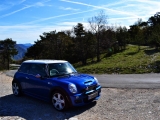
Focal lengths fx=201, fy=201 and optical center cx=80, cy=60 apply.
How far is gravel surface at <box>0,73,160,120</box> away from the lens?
600 centimetres

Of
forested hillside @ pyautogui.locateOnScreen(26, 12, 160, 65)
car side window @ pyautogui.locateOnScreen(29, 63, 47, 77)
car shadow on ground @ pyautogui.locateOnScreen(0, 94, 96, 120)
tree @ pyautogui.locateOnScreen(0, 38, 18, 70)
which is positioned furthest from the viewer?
tree @ pyautogui.locateOnScreen(0, 38, 18, 70)

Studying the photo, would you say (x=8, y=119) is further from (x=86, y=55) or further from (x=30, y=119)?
(x=86, y=55)

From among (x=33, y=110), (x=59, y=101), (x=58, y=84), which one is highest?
Result: (x=58, y=84)

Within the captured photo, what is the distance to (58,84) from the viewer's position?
6664 millimetres

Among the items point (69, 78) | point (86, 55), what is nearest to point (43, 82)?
point (69, 78)

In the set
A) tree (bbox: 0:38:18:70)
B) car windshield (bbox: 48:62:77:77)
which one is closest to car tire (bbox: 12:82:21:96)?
car windshield (bbox: 48:62:77:77)

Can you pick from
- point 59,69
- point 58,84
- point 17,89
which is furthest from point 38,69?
point 17,89

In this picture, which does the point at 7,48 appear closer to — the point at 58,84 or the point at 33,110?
the point at 33,110

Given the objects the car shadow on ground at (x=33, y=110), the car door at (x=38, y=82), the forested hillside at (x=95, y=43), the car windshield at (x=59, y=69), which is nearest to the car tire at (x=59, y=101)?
the car shadow on ground at (x=33, y=110)

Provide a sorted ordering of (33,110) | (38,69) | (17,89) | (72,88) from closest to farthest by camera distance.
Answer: (72,88) → (33,110) → (38,69) → (17,89)

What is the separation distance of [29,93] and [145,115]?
4.61 meters

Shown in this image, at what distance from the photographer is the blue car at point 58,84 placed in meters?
6.45

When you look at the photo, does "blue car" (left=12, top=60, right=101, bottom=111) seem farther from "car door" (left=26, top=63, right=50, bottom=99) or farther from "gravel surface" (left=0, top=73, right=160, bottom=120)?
"gravel surface" (left=0, top=73, right=160, bottom=120)

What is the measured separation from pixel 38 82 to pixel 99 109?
8.20ft
